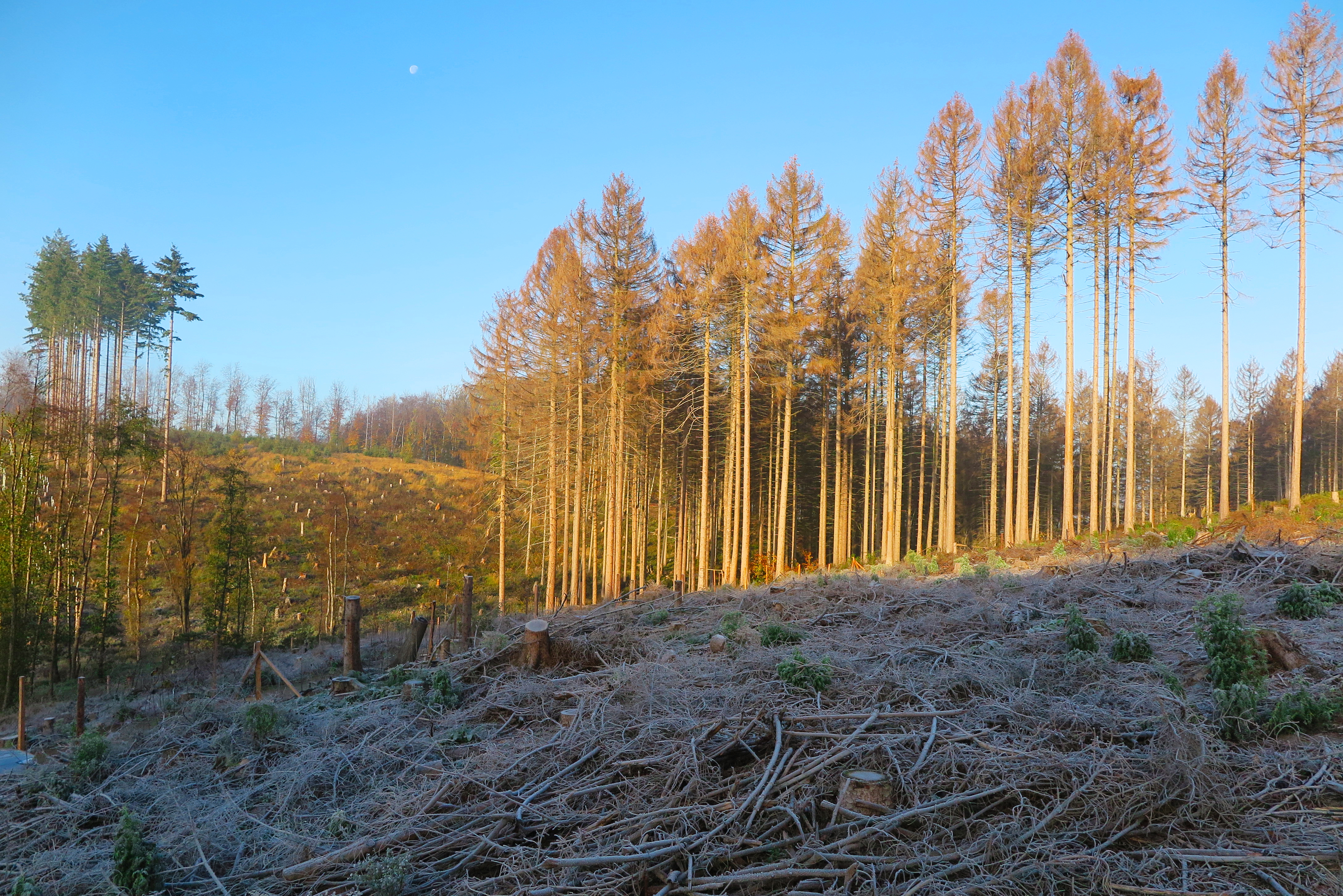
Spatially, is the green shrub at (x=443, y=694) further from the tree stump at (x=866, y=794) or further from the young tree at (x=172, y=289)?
the young tree at (x=172, y=289)

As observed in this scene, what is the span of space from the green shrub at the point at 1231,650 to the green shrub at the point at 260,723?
24.5 feet

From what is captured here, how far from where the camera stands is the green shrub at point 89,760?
19.7 ft

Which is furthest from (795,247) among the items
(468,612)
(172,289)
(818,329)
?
(172,289)

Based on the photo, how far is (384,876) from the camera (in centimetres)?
392

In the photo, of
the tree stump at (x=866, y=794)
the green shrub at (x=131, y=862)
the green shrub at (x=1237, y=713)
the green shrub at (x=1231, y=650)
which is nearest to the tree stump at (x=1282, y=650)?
the green shrub at (x=1231, y=650)

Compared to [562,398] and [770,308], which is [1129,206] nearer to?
[770,308]

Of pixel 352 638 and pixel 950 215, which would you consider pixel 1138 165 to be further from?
pixel 352 638

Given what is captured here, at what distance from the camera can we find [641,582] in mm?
26734

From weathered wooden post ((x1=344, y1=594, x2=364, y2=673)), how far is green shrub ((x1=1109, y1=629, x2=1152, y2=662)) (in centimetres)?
865

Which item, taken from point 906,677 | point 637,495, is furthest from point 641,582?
point 906,677

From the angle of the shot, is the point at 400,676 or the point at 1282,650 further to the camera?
the point at 400,676

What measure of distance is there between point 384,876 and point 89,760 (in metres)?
4.05

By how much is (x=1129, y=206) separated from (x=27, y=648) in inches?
1223

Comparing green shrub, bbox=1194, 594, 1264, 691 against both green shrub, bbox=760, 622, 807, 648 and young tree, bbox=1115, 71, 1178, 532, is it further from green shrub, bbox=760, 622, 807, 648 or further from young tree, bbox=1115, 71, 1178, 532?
young tree, bbox=1115, 71, 1178, 532
